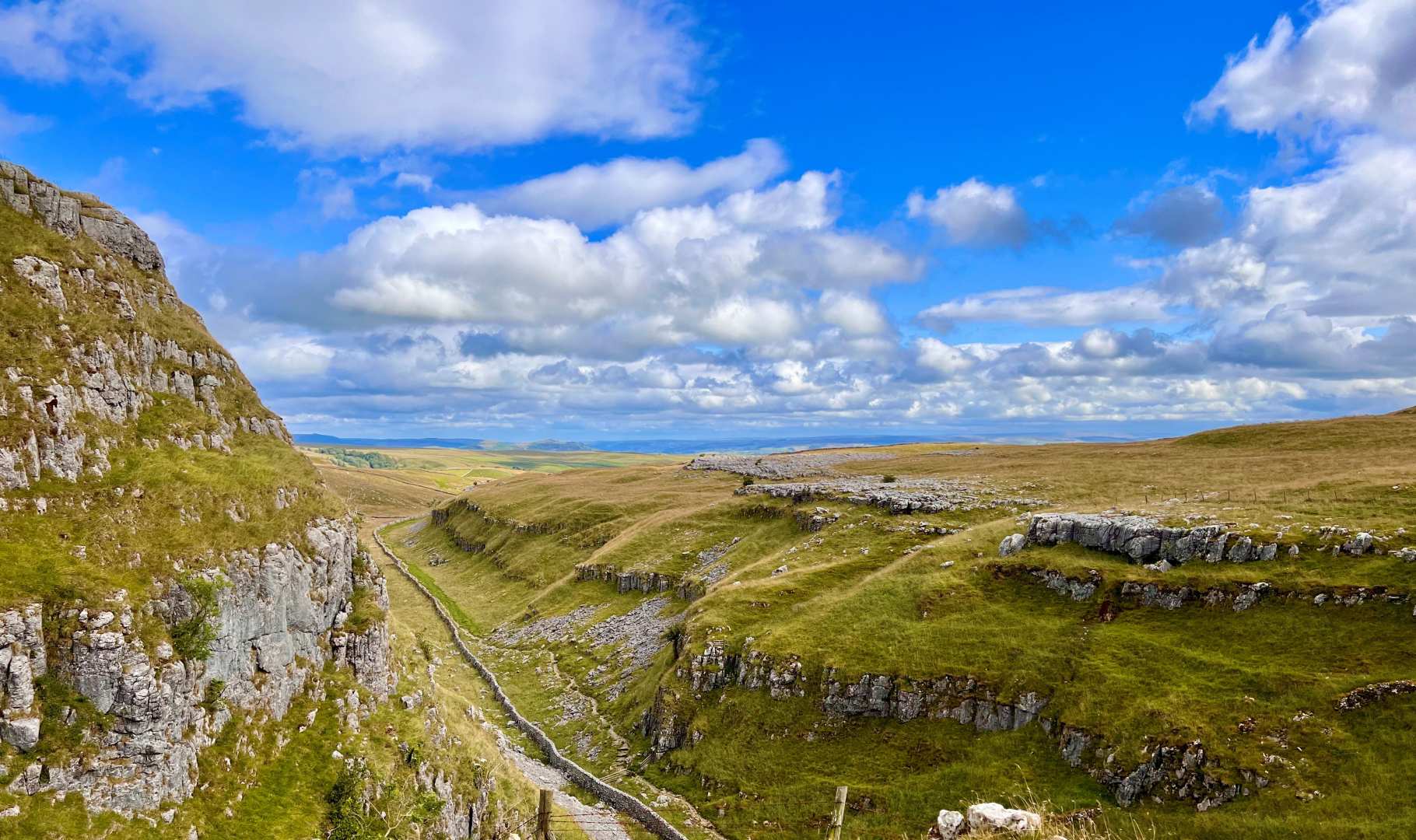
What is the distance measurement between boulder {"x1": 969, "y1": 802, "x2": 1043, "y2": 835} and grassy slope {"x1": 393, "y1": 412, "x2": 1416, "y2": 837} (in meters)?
23.0

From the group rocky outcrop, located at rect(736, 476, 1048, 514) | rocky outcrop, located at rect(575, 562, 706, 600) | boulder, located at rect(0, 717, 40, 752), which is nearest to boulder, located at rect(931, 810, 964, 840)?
boulder, located at rect(0, 717, 40, 752)

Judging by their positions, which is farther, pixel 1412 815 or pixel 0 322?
pixel 0 322

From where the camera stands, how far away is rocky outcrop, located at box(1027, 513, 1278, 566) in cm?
5103

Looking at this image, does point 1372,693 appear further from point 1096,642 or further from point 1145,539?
point 1145,539

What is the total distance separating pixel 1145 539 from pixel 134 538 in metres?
66.5

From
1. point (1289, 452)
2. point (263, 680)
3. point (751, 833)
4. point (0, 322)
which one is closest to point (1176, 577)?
point (751, 833)

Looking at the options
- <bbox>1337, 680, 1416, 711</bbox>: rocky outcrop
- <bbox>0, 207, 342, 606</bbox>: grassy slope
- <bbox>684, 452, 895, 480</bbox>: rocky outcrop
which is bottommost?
<bbox>1337, 680, 1416, 711</bbox>: rocky outcrop

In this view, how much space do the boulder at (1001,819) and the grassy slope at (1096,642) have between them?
23.0 m

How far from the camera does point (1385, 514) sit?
5172 cm

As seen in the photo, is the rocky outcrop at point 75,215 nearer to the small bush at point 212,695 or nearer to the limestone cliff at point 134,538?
the limestone cliff at point 134,538

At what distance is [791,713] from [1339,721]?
107 feet

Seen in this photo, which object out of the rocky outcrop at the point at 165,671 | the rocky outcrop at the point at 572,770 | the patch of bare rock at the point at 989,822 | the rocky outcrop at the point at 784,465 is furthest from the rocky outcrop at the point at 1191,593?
the rocky outcrop at the point at 784,465

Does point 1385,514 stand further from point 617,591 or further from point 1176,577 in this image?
point 617,591

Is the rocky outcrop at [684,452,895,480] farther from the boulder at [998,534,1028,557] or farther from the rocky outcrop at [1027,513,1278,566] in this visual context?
the rocky outcrop at [1027,513,1278,566]
